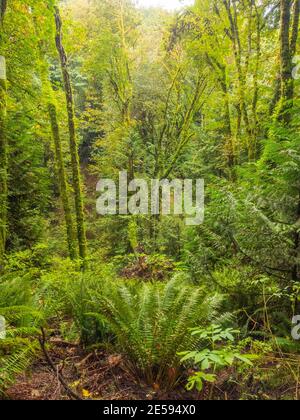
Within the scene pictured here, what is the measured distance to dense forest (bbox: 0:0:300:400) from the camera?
2631mm

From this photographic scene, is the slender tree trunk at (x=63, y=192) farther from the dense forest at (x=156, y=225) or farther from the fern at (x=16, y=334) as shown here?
the fern at (x=16, y=334)

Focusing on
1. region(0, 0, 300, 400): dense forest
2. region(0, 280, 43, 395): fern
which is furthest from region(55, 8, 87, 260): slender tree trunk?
region(0, 280, 43, 395): fern

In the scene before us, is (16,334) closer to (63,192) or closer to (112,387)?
(112,387)

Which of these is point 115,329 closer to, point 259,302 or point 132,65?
point 259,302

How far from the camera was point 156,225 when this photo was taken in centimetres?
1233

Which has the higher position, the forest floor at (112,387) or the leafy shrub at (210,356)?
the leafy shrub at (210,356)

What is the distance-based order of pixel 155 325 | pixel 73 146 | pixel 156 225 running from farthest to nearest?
1. pixel 156 225
2. pixel 73 146
3. pixel 155 325

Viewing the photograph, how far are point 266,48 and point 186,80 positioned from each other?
134 inches

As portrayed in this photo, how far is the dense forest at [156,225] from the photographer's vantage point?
2.63 metres

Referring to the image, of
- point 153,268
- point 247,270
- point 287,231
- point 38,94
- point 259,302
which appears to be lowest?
point 153,268

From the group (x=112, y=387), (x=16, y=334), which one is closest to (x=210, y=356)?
(x=112, y=387)

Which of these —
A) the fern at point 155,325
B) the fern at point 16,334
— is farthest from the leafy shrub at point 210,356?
the fern at point 16,334

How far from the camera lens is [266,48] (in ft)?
38.4
